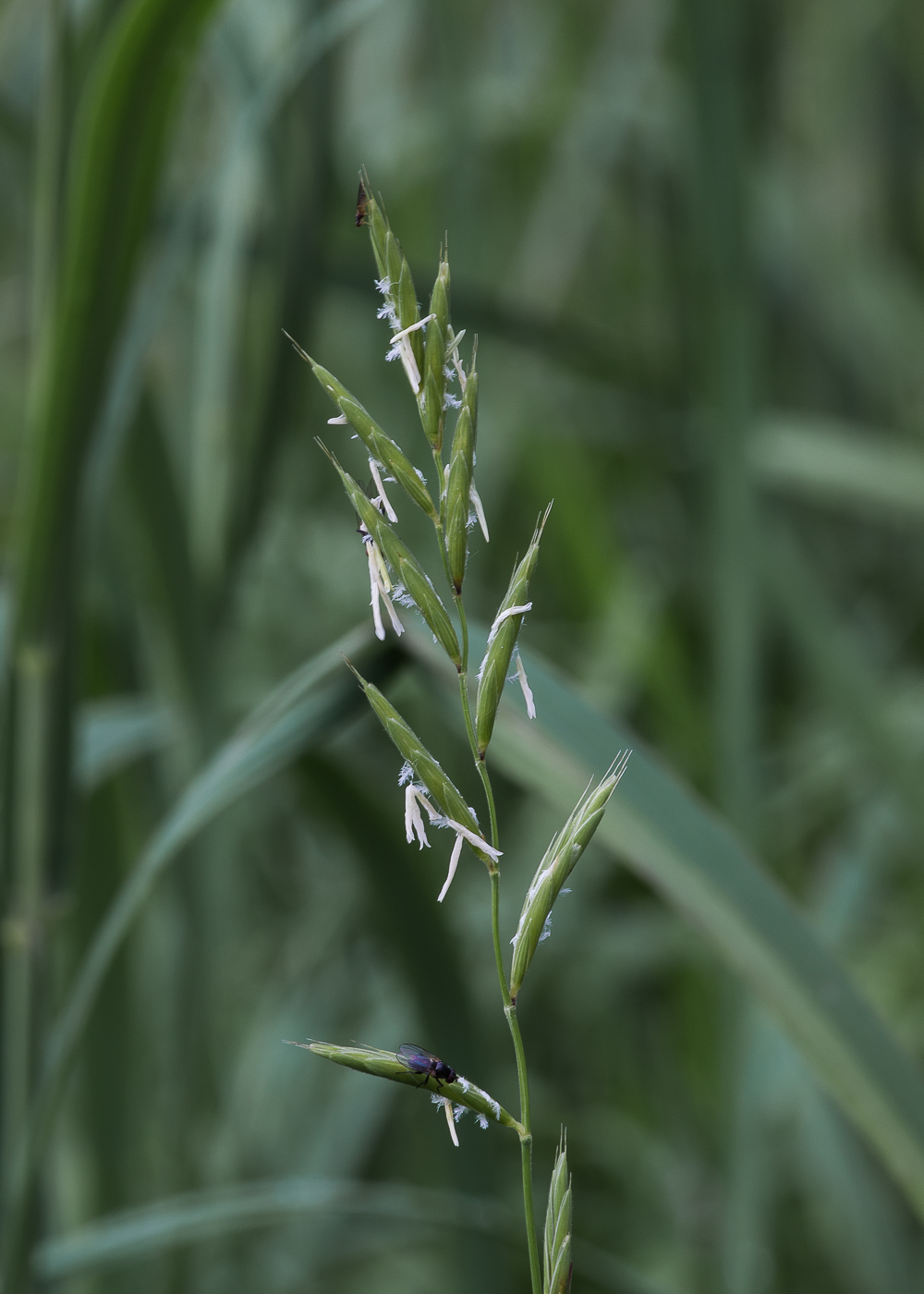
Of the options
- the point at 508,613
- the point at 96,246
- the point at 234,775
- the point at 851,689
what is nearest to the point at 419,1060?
the point at 508,613

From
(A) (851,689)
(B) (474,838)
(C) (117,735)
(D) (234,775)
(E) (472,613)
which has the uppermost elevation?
(B) (474,838)

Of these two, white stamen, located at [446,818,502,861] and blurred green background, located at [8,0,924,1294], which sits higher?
white stamen, located at [446,818,502,861]

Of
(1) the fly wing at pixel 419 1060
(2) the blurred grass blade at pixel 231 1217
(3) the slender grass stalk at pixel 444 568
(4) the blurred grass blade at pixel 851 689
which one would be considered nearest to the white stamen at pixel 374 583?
(3) the slender grass stalk at pixel 444 568

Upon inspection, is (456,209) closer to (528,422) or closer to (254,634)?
(528,422)

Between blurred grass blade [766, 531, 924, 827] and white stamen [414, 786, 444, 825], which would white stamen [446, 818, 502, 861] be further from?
blurred grass blade [766, 531, 924, 827]

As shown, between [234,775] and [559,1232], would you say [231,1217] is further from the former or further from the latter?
[559,1232]

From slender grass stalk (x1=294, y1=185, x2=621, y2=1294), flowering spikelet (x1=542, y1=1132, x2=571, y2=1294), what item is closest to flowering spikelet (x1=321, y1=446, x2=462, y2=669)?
slender grass stalk (x1=294, y1=185, x2=621, y2=1294)

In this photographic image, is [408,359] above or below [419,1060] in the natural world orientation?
above

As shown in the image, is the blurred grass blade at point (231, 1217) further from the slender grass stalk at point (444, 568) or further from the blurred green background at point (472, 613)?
the slender grass stalk at point (444, 568)
